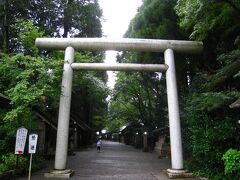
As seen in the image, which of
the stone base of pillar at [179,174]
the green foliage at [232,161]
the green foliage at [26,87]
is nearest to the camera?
the green foliage at [232,161]

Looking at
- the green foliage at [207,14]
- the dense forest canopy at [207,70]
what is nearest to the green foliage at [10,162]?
the dense forest canopy at [207,70]

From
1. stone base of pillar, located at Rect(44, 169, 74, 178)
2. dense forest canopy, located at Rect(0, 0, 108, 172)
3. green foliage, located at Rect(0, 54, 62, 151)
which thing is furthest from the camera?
dense forest canopy, located at Rect(0, 0, 108, 172)

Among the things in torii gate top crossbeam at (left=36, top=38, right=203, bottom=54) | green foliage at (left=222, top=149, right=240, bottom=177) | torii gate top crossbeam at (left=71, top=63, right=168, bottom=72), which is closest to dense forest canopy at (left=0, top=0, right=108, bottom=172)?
torii gate top crossbeam at (left=36, top=38, right=203, bottom=54)

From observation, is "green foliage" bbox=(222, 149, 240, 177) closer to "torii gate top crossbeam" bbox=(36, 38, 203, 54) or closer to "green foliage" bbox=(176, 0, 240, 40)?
"green foliage" bbox=(176, 0, 240, 40)

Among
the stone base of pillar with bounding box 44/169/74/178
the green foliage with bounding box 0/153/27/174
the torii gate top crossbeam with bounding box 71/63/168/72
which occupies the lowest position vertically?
the stone base of pillar with bounding box 44/169/74/178

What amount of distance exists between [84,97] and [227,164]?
26.2m

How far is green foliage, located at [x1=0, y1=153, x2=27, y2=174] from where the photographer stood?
12.2 meters

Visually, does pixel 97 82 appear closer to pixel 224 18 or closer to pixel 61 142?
pixel 61 142

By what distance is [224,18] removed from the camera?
12414mm

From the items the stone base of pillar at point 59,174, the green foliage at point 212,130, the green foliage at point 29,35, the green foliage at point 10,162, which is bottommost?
the stone base of pillar at point 59,174

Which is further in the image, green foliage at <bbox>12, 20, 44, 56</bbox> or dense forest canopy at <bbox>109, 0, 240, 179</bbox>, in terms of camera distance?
green foliage at <bbox>12, 20, 44, 56</bbox>

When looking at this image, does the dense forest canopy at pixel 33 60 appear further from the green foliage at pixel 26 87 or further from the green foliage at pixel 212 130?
the green foliage at pixel 212 130

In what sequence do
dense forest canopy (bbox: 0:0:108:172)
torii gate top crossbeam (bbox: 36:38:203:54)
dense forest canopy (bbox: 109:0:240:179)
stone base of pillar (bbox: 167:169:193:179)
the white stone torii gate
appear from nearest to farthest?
dense forest canopy (bbox: 109:0:240:179), stone base of pillar (bbox: 167:169:193:179), dense forest canopy (bbox: 0:0:108:172), the white stone torii gate, torii gate top crossbeam (bbox: 36:38:203:54)

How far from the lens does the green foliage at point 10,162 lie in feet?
40.0
